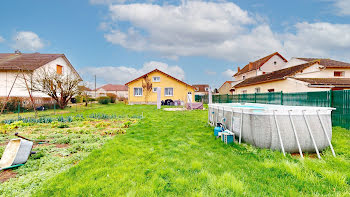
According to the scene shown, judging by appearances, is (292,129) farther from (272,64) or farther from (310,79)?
(272,64)

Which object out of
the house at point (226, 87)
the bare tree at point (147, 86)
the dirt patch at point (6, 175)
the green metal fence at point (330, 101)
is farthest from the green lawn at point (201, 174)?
the house at point (226, 87)

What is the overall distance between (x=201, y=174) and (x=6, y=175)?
3373 mm

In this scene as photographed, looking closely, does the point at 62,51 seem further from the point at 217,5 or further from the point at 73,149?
the point at 73,149

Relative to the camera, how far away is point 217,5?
948cm

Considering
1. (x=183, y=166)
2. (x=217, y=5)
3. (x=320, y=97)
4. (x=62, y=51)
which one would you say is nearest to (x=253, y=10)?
(x=217, y=5)

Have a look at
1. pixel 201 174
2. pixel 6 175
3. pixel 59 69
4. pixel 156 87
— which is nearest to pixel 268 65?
pixel 156 87

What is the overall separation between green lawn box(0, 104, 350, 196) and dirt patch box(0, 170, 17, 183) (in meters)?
0.87

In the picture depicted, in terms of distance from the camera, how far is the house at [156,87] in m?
24.2

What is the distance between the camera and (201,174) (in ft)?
8.96

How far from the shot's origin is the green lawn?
2.28 metres

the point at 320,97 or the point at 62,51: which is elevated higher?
the point at 62,51

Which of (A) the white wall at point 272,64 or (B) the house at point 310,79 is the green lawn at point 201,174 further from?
(A) the white wall at point 272,64

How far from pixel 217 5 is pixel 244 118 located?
7928mm

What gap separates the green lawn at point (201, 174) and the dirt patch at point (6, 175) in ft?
2.86
